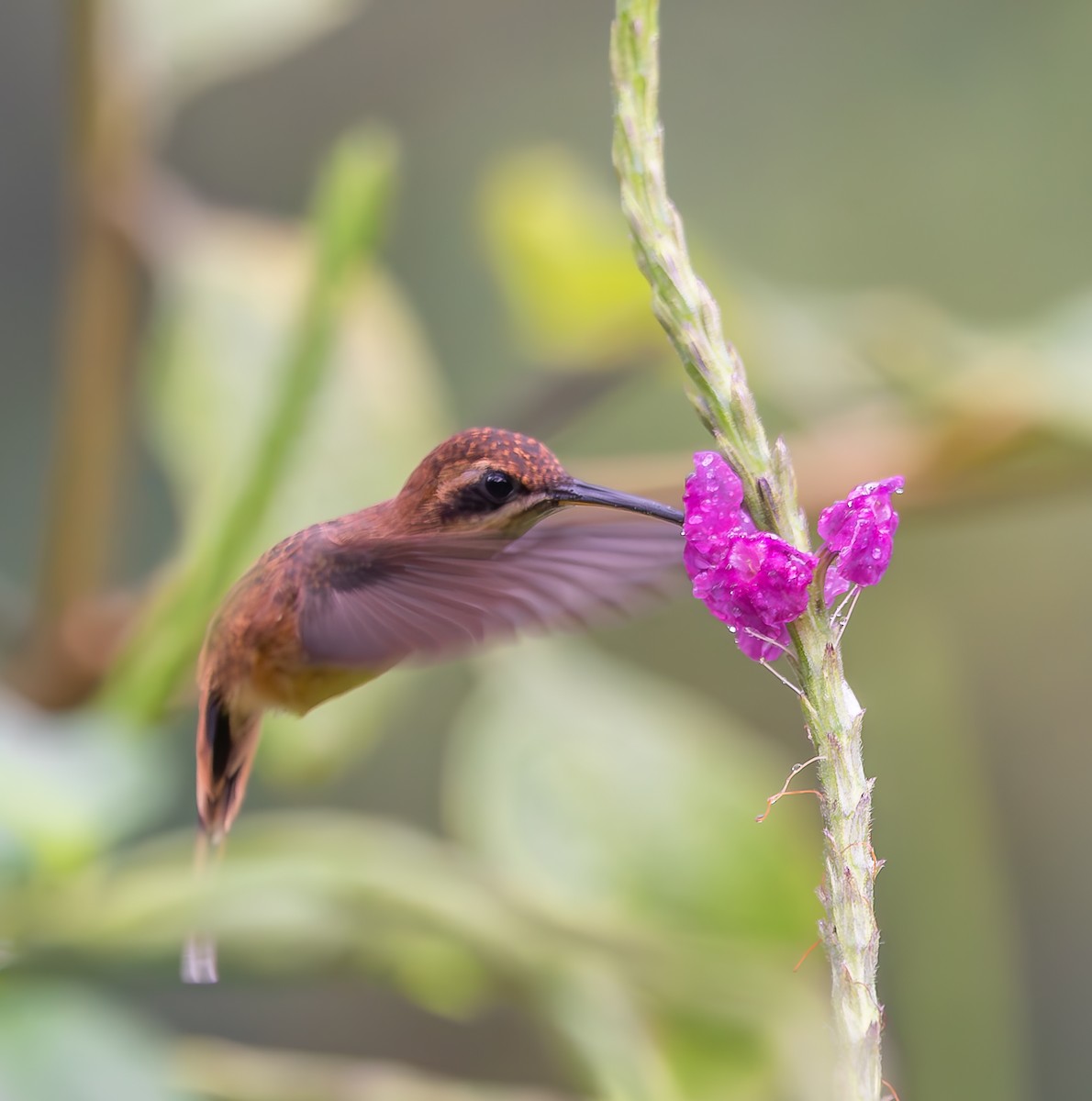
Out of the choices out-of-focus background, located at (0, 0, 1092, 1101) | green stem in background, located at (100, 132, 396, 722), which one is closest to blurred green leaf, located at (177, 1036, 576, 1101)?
out-of-focus background, located at (0, 0, 1092, 1101)

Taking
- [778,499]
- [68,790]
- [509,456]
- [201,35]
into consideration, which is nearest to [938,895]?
[68,790]

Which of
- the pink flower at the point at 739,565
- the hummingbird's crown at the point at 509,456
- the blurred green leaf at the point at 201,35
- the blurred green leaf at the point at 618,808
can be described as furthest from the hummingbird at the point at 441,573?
the blurred green leaf at the point at 201,35

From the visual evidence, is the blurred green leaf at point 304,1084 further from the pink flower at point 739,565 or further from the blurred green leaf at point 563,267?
the blurred green leaf at point 563,267

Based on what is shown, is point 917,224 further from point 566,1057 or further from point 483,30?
point 566,1057

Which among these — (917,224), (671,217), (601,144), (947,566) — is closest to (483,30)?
(601,144)

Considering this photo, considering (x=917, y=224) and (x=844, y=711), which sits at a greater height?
(x=917, y=224)

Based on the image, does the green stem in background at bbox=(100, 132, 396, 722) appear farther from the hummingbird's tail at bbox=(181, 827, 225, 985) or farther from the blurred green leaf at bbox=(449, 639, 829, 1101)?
the blurred green leaf at bbox=(449, 639, 829, 1101)
